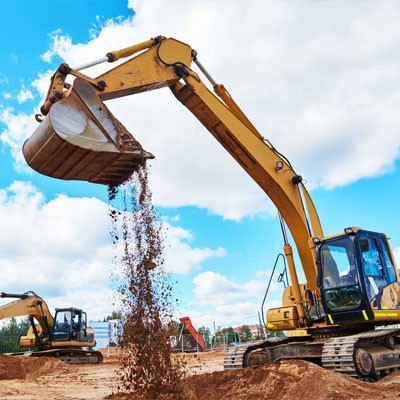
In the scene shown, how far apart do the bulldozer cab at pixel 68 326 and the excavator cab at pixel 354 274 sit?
14.2 metres

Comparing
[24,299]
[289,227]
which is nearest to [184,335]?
[24,299]

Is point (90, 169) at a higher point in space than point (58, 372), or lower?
higher

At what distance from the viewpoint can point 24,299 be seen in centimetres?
1942

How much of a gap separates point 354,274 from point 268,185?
2.32 meters

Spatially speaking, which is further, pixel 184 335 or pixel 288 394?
pixel 184 335

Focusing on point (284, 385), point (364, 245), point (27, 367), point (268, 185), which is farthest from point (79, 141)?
point (27, 367)

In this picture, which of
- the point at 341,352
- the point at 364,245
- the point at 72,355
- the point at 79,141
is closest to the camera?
the point at 79,141

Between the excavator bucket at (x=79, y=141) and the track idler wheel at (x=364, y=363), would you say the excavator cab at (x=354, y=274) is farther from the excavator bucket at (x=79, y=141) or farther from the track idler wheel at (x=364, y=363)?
the excavator bucket at (x=79, y=141)

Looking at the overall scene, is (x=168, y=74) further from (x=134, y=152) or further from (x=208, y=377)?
(x=208, y=377)

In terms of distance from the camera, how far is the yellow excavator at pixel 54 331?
63.7ft

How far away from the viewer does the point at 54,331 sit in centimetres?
1989

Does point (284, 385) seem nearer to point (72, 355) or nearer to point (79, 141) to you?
point (79, 141)

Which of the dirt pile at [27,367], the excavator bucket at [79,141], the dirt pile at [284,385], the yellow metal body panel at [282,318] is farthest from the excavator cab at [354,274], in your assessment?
the dirt pile at [27,367]

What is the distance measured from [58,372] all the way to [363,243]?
12.1 metres
